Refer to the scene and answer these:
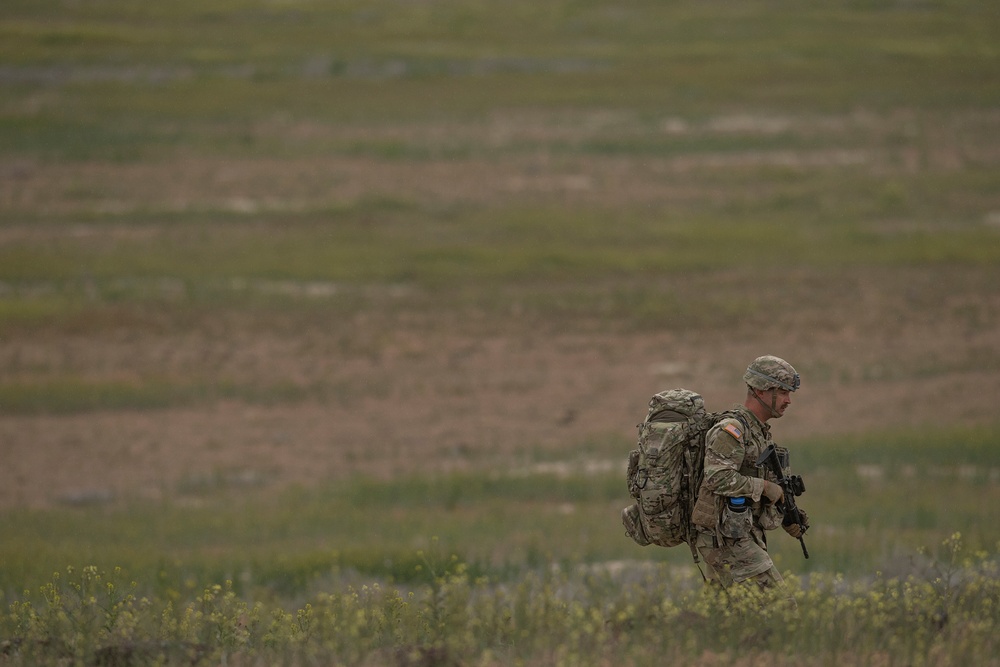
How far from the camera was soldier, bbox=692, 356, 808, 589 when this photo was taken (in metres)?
7.07

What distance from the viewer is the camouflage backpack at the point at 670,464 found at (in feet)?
23.4

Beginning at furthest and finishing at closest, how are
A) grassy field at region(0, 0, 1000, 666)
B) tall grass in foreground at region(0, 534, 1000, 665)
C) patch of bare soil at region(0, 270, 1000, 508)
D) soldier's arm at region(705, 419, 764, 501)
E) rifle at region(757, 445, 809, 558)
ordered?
patch of bare soil at region(0, 270, 1000, 508) → grassy field at region(0, 0, 1000, 666) → rifle at region(757, 445, 809, 558) → soldier's arm at region(705, 419, 764, 501) → tall grass in foreground at region(0, 534, 1000, 665)

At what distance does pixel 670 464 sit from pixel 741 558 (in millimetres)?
657

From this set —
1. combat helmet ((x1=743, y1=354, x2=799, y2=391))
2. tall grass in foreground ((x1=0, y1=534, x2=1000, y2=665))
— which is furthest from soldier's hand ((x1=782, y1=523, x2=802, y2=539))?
combat helmet ((x1=743, y1=354, x2=799, y2=391))

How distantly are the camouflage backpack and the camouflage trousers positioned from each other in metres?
0.11

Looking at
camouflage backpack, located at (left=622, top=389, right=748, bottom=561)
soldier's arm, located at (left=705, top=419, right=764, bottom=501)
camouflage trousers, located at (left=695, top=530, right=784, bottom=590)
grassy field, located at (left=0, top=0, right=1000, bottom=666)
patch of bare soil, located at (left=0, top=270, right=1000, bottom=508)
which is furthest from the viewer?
patch of bare soil, located at (left=0, top=270, right=1000, bottom=508)

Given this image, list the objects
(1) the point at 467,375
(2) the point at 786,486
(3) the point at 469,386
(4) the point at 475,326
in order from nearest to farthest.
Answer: (2) the point at 786,486 → (3) the point at 469,386 → (1) the point at 467,375 → (4) the point at 475,326

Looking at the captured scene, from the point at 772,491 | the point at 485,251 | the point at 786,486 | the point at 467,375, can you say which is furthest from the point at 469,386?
the point at 772,491

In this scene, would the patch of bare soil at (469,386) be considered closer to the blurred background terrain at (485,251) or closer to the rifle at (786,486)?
the blurred background terrain at (485,251)

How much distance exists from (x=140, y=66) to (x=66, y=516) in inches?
1186

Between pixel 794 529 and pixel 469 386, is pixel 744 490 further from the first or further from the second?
pixel 469 386

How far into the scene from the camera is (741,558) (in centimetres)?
728

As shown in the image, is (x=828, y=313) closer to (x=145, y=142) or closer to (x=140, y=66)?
(x=145, y=142)

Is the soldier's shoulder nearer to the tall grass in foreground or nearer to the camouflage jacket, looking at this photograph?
the camouflage jacket
